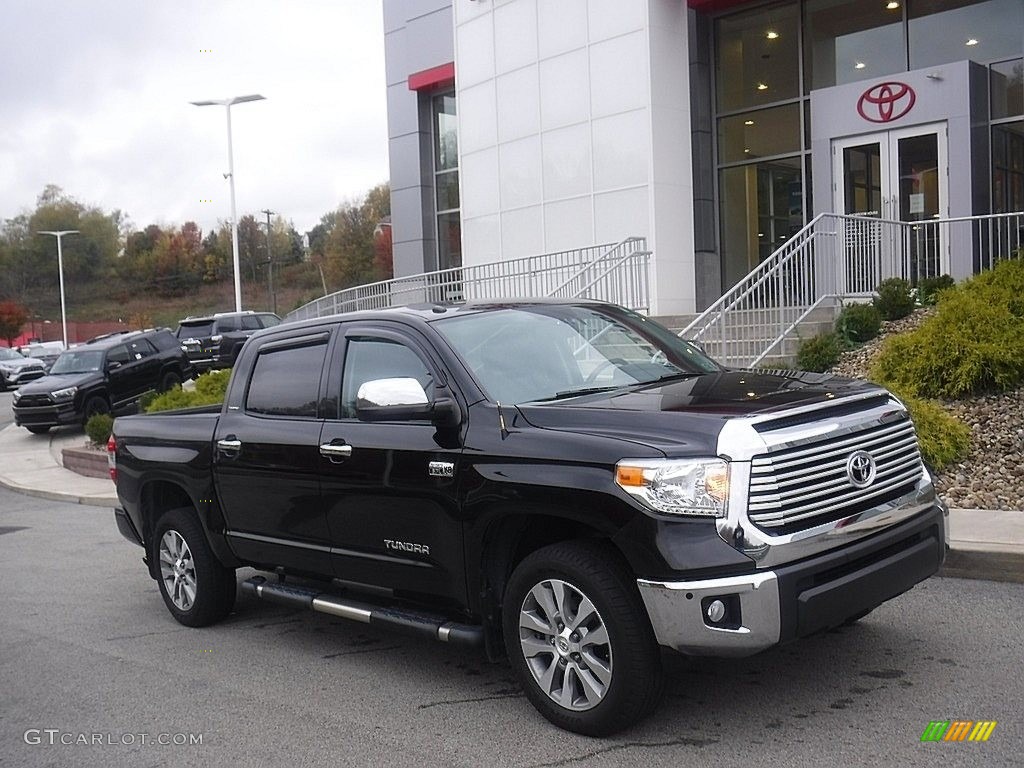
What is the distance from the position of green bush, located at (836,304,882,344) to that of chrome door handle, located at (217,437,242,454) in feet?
29.0

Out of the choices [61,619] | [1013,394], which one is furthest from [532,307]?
[1013,394]

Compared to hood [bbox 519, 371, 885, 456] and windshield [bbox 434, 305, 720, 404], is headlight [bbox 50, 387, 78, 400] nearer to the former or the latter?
windshield [bbox 434, 305, 720, 404]

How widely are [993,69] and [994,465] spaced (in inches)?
457

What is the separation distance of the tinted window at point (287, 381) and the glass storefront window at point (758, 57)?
16.6 meters

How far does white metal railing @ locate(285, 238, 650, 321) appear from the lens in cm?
1852

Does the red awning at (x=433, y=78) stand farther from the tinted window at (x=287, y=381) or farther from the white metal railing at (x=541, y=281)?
the tinted window at (x=287, y=381)

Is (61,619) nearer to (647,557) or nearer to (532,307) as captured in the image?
(532,307)

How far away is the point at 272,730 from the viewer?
498 centimetres

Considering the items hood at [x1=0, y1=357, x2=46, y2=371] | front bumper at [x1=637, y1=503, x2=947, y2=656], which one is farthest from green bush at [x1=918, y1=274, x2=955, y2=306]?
hood at [x1=0, y1=357, x2=46, y2=371]

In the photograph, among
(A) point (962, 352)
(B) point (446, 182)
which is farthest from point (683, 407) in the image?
(B) point (446, 182)

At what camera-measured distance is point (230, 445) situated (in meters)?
6.38

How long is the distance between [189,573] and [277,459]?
1.49 m

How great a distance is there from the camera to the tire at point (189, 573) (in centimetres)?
680

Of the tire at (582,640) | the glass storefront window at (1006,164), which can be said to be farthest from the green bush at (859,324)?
the tire at (582,640)
